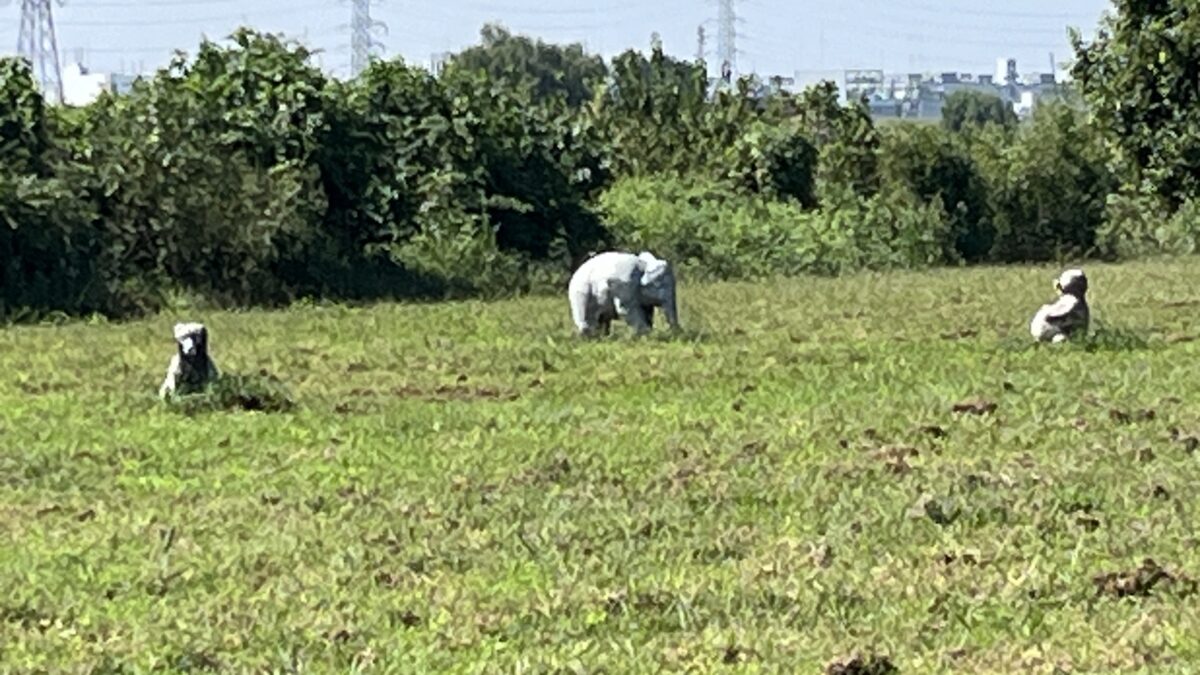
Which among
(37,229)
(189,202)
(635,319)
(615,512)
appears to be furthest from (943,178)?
(615,512)

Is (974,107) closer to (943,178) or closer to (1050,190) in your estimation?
(1050,190)

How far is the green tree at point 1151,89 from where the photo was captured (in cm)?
2205

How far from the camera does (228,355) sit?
18094 mm

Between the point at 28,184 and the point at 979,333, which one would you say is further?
the point at 28,184

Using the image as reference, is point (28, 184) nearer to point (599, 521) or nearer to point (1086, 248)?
point (599, 521)

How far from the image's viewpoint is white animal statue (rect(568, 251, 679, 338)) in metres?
19.0

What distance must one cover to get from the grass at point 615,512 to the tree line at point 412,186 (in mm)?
6497

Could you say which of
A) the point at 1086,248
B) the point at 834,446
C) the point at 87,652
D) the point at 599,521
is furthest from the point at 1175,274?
the point at 87,652

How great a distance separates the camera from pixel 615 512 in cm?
960

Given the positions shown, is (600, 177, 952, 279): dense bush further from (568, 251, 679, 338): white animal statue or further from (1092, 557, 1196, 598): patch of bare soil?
(1092, 557, 1196, 598): patch of bare soil

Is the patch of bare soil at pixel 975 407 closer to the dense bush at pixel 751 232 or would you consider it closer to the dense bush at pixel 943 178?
the dense bush at pixel 751 232

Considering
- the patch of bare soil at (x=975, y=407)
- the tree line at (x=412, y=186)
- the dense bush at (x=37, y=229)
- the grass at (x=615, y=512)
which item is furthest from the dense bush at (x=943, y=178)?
the patch of bare soil at (x=975, y=407)

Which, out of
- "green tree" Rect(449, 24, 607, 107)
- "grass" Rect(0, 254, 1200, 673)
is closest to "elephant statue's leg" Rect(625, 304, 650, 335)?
"grass" Rect(0, 254, 1200, 673)

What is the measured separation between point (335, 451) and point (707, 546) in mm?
3661
